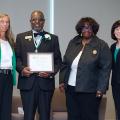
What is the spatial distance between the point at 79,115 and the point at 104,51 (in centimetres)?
79

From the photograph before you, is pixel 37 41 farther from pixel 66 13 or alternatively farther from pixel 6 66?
pixel 66 13

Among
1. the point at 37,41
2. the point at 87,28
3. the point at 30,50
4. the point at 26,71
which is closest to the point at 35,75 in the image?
the point at 26,71

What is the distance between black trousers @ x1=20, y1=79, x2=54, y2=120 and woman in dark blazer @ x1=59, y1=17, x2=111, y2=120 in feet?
0.85

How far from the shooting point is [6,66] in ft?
12.2

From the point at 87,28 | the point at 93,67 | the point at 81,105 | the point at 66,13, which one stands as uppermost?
the point at 66,13

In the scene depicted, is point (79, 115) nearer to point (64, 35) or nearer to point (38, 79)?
point (38, 79)

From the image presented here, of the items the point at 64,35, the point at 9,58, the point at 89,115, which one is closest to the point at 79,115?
the point at 89,115

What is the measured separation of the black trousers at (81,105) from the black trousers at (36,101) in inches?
10.2

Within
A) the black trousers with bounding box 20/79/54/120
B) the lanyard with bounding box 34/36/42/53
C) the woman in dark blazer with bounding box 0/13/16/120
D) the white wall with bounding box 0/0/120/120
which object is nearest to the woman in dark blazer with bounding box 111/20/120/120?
the black trousers with bounding box 20/79/54/120

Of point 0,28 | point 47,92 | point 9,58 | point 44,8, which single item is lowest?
point 47,92

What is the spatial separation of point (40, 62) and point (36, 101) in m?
0.46

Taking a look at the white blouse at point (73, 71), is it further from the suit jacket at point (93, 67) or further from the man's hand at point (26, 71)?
the man's hand at point (26, 71)

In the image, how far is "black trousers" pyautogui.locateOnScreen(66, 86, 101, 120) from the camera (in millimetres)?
3602

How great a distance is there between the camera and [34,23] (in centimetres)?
370
